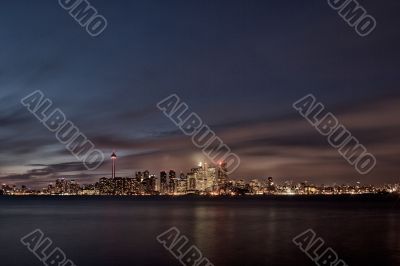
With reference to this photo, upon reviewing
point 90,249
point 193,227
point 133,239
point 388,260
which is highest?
point 388,260

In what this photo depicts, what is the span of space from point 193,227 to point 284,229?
13.2 metres

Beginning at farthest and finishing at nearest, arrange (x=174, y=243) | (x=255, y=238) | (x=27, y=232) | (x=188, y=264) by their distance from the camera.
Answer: (x=27, y=232) < (x=255, y=238) < (x=174, y=243) < (x=188, y=264)

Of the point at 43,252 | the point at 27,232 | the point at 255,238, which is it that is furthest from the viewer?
the point at 27,232

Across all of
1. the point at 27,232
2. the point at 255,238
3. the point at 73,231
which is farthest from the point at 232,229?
the point at 27,232

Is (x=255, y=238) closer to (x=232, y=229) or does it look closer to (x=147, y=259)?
(x=232, y=229)

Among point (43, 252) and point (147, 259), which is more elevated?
point (147, 259)

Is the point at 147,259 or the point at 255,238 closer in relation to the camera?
the point at 147,259

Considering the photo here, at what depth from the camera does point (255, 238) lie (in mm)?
56094

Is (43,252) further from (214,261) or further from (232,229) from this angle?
(232,229)

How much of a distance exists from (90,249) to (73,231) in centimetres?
1986

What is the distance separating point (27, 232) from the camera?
63.2 meters

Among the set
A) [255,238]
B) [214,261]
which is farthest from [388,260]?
[255,238]

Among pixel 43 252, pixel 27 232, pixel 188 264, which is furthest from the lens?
pixel 27 232

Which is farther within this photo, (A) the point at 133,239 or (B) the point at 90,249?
(A) the point at 133,239
